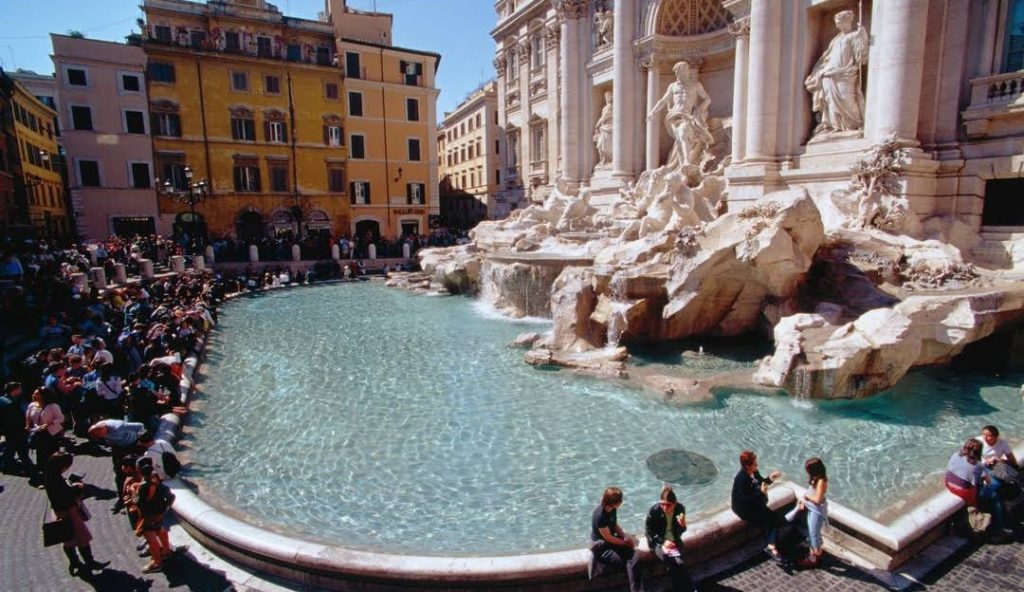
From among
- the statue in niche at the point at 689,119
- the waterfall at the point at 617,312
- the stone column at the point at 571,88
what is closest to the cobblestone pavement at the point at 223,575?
the waterfall at the point at 617,312

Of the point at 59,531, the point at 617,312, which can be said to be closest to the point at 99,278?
the point at 59,531

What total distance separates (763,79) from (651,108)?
626 cm

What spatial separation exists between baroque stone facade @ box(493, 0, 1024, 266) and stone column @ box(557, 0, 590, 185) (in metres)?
1.83

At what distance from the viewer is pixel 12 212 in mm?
24250

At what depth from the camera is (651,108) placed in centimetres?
2117

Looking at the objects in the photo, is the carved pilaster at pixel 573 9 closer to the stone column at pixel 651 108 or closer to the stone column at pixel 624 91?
the stone column at pixel 624 91

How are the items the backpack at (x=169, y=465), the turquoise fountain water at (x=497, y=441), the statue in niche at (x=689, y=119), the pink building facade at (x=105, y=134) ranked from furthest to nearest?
the pink building facade at (x=105, y=134)
the statue in niche at (x=689, y=119)
the backpack at (x=169, y=465)
the turquoise fountain water at (x=497, y=441)

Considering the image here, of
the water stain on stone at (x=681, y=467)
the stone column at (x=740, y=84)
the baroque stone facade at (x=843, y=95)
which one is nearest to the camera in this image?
the water stain on stone at (x=681, y=467)

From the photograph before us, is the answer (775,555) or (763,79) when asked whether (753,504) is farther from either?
(763,79)

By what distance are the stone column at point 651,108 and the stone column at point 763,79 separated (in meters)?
5.47

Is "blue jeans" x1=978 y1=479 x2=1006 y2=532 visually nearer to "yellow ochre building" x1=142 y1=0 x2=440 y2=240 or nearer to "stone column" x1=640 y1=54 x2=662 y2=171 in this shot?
"stone column" x1=640 y1=54 x2=662 y2=171

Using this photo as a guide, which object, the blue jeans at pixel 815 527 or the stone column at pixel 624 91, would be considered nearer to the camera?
the blue jeans at pixel 815 527

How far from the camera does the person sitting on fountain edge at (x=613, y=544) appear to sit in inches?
162

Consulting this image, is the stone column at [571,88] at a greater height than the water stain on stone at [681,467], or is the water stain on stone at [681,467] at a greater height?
the stone column at [571,88]
